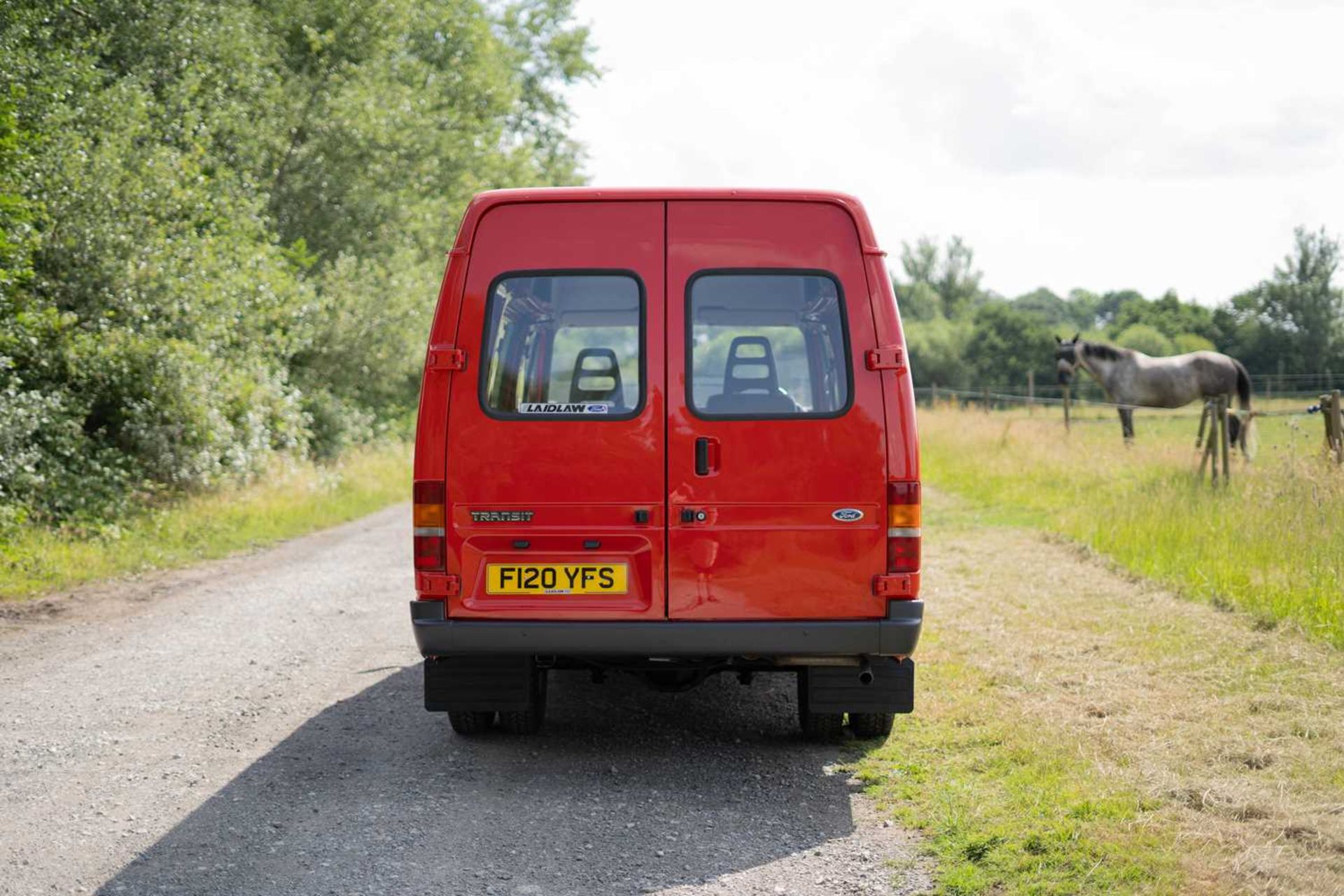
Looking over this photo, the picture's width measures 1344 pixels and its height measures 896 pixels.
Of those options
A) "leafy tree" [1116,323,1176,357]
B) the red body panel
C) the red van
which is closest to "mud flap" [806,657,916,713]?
the red van

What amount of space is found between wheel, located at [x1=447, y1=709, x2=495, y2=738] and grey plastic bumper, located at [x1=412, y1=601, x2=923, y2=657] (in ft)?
2.64

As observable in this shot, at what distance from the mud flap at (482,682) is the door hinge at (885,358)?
1.99 metres

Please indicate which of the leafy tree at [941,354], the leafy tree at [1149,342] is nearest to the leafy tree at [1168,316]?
the leafy tree at [1149,342]

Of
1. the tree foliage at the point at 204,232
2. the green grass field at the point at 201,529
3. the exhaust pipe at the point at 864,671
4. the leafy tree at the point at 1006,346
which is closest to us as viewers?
the exhaust pipe at the point at 864,671

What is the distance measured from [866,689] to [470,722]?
1896 mm

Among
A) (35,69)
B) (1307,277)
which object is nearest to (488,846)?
(35,69)

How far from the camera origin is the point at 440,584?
16.6 feet

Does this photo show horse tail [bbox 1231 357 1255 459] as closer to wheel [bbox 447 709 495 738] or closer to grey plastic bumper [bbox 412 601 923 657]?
grey plastic bumper [bbox 412 601 923 657]

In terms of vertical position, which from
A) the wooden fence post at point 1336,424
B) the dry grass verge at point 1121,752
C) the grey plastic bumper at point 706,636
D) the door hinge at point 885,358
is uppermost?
the door hinge at point 885,358

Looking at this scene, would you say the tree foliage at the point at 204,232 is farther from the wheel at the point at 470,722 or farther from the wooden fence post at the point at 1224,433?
the wooden fence post at the point at 1224,433

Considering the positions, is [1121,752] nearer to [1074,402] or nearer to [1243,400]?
[1243,400]

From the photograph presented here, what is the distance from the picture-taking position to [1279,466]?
10.2 m

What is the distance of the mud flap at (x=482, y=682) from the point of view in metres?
5.31

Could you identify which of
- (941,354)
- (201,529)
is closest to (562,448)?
(201,529)
